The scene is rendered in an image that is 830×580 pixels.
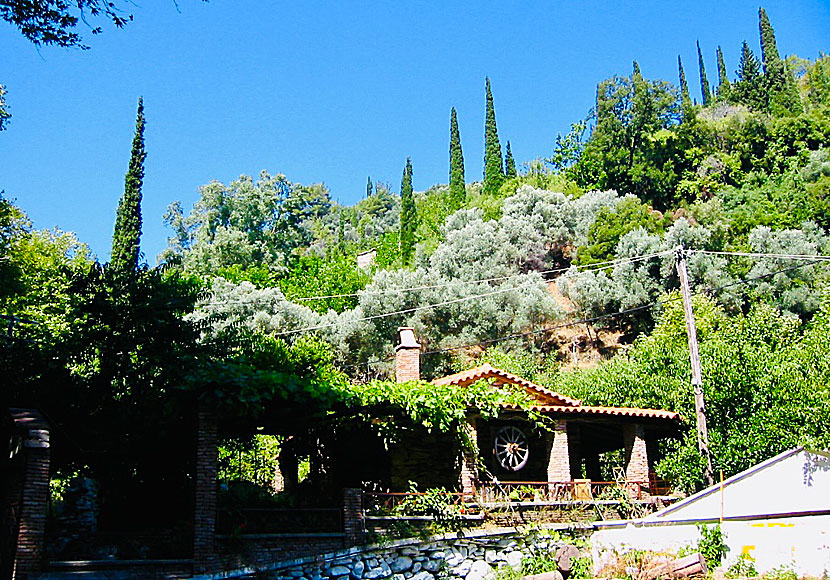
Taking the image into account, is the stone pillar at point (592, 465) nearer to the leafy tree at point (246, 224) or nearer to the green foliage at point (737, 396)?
the green foliage at point (737, 396)

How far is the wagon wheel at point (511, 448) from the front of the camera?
1730 cm

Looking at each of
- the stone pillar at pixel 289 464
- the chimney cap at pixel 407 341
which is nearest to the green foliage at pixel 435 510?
the stone pillar at pixel 289 464

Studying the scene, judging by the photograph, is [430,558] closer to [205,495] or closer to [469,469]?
[469,469]

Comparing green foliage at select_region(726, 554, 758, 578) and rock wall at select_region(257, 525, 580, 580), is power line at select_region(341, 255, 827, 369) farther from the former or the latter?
green foliage at select_region(726, 554, 758, 578)

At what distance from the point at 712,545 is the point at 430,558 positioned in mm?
5145

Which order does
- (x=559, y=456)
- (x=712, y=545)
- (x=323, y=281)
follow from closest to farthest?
(x=712, y=545) < (x=559, y=456) < (x=323, y=281)

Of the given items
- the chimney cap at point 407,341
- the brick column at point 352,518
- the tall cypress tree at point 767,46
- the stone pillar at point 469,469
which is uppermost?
the tall cypress tree at point 767,46

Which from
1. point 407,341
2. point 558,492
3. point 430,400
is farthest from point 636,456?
point 430,400

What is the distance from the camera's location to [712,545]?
45.1 feet

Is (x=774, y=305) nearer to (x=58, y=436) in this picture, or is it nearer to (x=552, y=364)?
(x=552, y=364)

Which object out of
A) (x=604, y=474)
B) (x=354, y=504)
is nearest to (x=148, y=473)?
(x=354, y=504)

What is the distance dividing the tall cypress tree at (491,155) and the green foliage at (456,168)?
1.81 m

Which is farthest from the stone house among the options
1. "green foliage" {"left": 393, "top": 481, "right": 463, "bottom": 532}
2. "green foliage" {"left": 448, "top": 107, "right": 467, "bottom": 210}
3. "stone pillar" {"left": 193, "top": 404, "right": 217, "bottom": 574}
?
"green foliage" {"left": 448, "top": 107, "right": 467, "bottom": 210}

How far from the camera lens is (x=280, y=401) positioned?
13.5 meters
